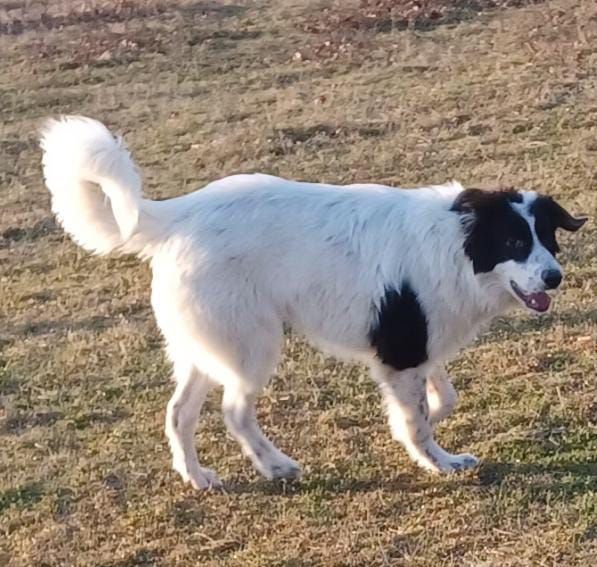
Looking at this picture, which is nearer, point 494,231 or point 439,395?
point 494,231

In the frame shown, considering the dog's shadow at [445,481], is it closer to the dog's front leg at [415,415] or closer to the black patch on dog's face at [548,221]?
the dog's front leg at [415,415]

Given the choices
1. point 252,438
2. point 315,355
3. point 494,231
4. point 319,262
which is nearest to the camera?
point 494,231

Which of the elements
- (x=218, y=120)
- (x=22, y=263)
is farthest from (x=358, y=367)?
(x=218, y=120)

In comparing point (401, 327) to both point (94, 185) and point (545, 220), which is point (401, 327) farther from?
point (94, 185)

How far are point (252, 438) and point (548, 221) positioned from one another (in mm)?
1489

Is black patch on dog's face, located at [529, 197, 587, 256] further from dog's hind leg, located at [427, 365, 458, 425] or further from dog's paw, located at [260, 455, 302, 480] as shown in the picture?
dog's paw, located at [260, 455, 302, 480]

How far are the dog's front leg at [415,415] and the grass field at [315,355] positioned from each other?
0.11 metres

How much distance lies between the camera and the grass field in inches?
176

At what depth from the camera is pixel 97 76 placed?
14.3 m

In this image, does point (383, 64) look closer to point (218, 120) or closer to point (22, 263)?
point (218, 120)

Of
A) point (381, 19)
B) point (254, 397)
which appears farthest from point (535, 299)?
point (381, 19)

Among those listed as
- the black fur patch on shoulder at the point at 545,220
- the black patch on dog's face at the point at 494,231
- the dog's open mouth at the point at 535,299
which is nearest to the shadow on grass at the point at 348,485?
the dog's open mouth at the point at 535,299

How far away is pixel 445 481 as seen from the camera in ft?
15.5

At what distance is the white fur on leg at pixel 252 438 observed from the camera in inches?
191
